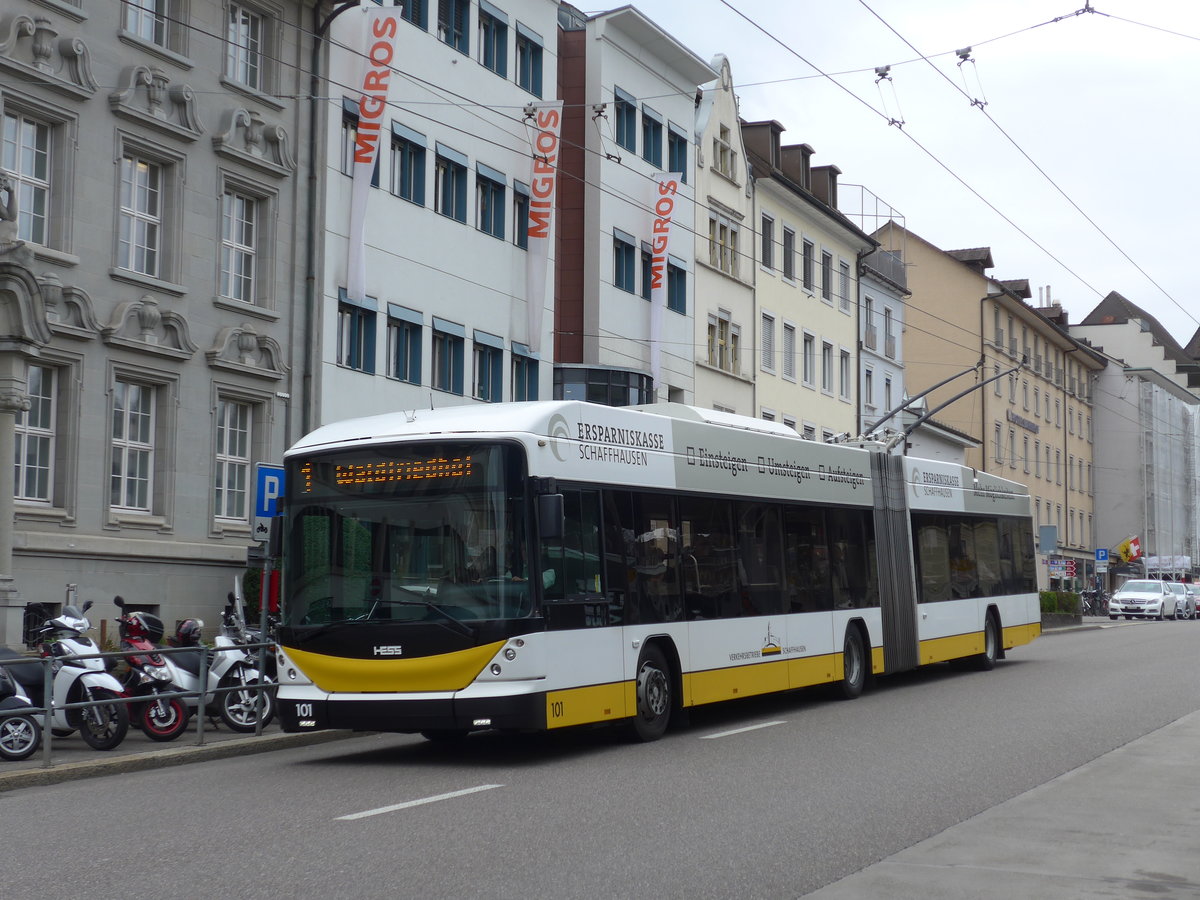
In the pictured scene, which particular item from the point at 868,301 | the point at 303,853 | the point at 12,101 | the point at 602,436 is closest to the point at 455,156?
the point at 12,101

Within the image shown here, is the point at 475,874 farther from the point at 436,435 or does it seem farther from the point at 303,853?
the point at 436,435

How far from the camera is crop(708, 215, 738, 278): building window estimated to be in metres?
42.8

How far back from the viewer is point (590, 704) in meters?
13.7

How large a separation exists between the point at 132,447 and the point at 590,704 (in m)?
11.9

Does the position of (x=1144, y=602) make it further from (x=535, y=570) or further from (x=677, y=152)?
(x=535, y=570)

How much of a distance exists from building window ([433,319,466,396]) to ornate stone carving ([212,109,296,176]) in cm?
522

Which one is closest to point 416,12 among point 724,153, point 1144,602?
→ point 724,153

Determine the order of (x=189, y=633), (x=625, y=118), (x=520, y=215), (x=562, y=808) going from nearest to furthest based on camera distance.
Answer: (x=562, y=808) < (x=189, y=633) < (x=520, y=215) < (x=625, y=118)

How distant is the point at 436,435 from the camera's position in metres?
13.3

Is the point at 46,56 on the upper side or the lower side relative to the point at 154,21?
lower

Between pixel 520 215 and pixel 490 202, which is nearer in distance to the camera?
pixel 490 202

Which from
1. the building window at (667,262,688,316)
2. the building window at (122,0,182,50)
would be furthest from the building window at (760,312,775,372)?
the building window at (122,0,182,50)

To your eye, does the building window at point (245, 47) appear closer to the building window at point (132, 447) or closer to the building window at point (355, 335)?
the building window at point (355, 335)

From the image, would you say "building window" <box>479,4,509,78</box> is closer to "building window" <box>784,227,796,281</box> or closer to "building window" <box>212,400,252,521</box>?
"building window" <box>212,400,252,521</box>
